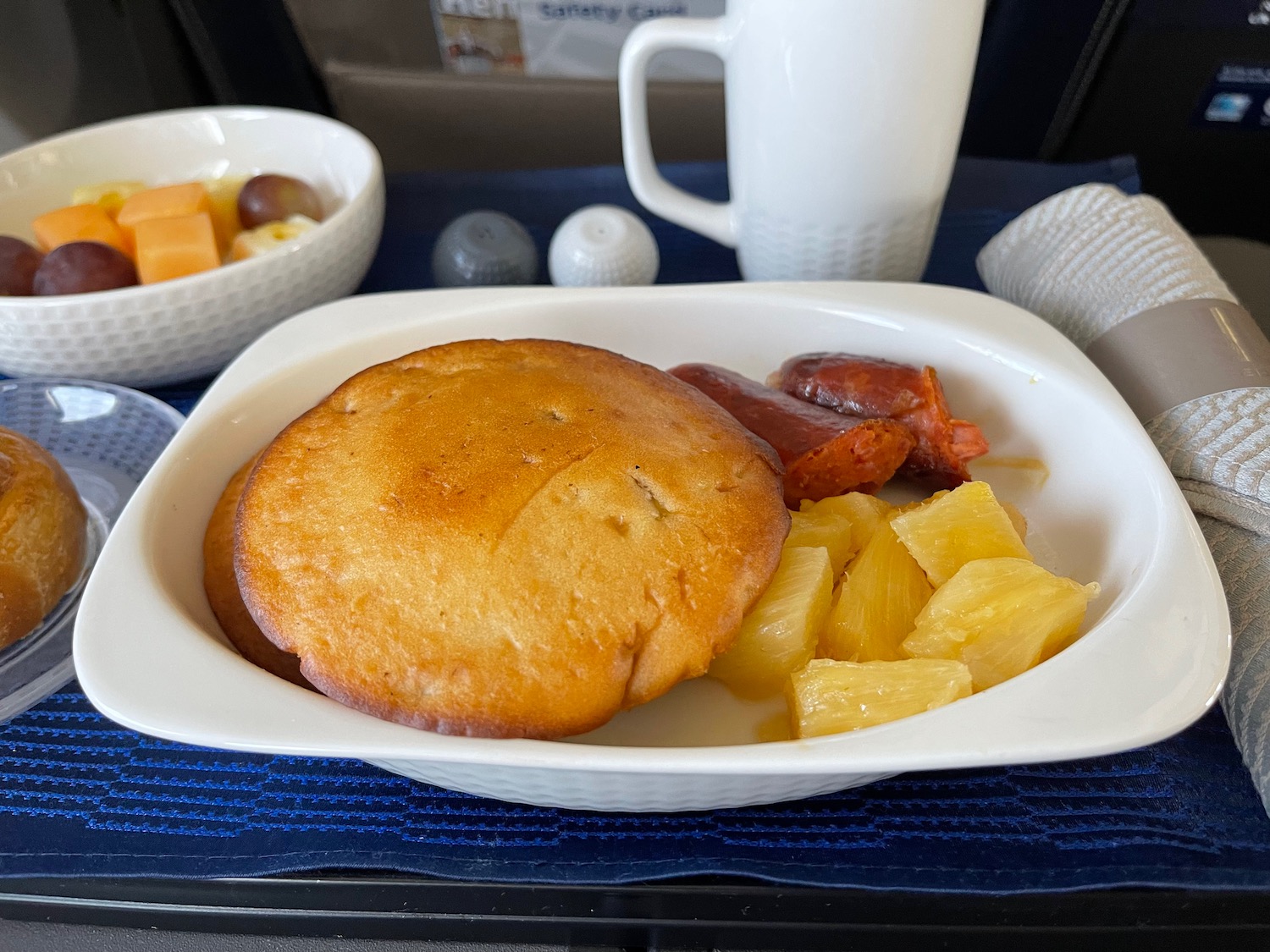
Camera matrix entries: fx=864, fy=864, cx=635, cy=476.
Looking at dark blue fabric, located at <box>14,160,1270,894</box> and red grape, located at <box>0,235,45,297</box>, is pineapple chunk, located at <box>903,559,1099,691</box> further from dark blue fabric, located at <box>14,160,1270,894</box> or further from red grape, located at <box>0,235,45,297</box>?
red grape, located at <box>0,235,45,297</box>

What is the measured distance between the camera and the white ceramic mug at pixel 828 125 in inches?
34.5

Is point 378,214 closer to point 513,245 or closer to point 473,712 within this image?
point 513,245

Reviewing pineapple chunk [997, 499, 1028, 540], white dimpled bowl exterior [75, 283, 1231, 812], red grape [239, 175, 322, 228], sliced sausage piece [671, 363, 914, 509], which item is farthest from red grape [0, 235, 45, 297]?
pineapple chunk [997, 499, 1028, 540]

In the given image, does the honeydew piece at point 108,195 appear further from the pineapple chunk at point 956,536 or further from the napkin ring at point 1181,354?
the napkin ring at point 1181,354

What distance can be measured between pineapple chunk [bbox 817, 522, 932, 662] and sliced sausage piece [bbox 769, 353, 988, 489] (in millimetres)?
130

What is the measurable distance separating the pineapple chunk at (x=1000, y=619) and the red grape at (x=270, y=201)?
0.99 m

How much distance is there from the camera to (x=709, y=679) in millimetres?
701

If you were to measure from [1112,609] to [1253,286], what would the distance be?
997 millimetres

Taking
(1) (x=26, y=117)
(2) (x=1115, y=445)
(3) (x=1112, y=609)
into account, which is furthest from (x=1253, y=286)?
(1) (x=26, y=117)

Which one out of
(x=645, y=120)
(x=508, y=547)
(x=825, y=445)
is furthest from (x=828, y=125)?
(x=508, y=547)

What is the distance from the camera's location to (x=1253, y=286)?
4.29 ft

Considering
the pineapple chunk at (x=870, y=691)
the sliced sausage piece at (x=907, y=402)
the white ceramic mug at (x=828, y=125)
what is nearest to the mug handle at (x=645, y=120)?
the white ceramic mug at (x=828, y=125)

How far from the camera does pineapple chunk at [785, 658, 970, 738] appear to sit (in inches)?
23.0

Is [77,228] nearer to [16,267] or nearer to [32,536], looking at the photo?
[16,267]
